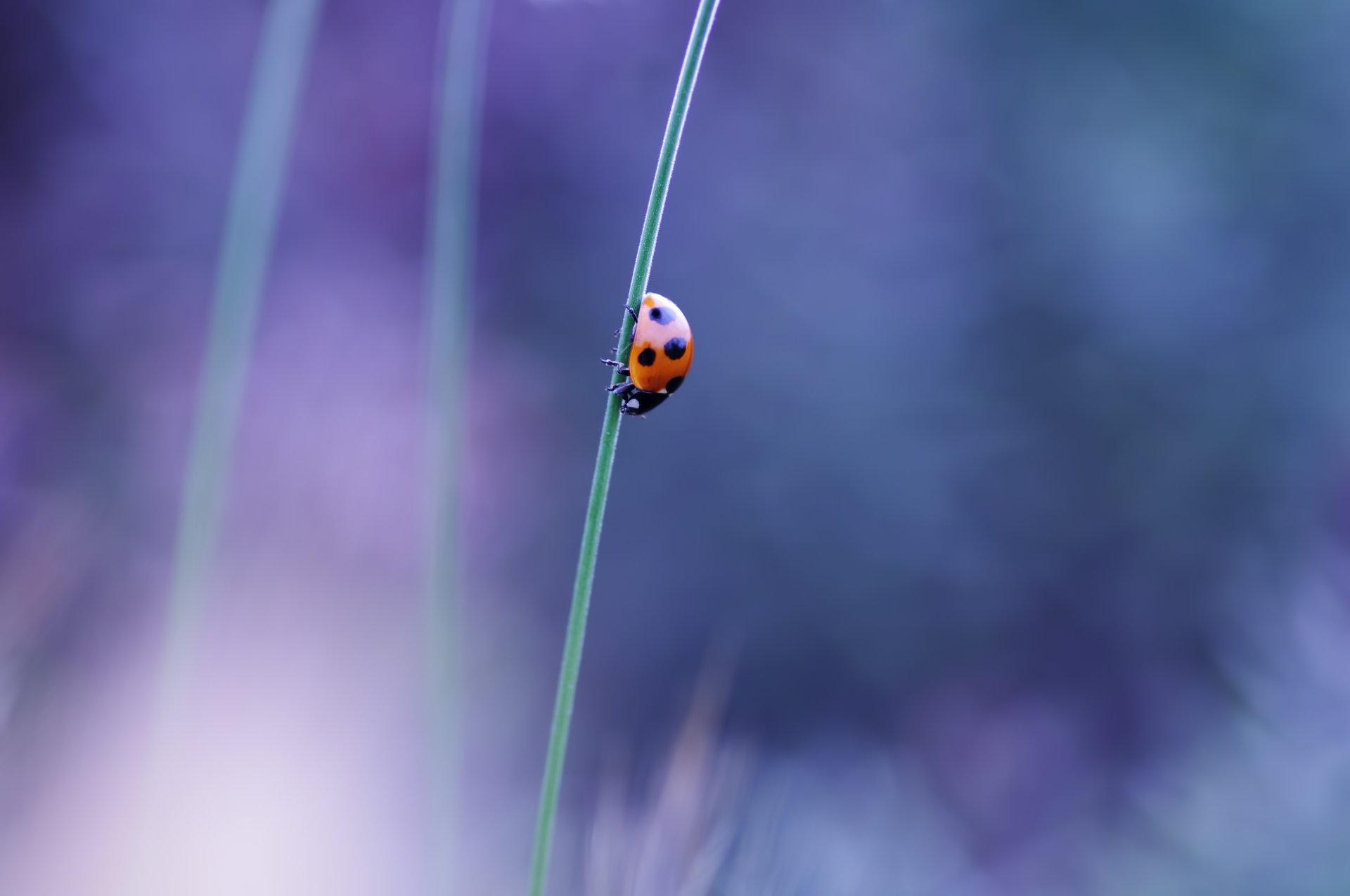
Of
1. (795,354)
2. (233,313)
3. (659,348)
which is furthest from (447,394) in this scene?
(795,354)

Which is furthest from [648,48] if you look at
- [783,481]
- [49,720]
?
[49,720]

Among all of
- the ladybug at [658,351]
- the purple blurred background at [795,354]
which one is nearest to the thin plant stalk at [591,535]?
the ladybug at [658,351]

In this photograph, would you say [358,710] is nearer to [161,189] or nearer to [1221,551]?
[161,189]

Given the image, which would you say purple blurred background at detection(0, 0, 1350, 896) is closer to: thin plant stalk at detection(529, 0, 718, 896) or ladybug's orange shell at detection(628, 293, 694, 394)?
ladybug's orange shell at detection(628, 293, 694, 394)

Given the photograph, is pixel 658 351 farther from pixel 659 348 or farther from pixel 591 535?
pixel 591 535

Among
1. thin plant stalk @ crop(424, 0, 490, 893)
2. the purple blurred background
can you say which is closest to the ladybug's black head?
thin plant stalk @ crop(424, 0, 490, 893)

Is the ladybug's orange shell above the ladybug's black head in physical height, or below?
above
